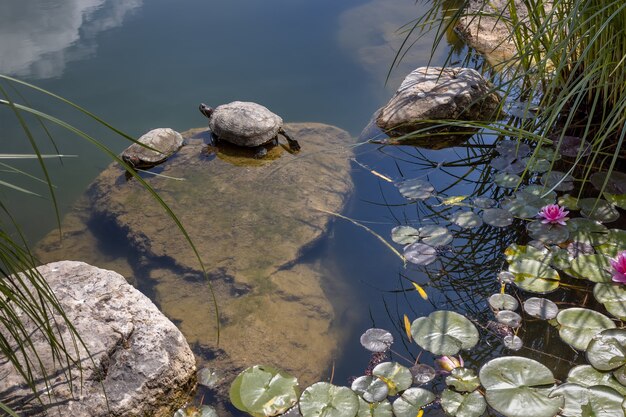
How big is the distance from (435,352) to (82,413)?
96cm

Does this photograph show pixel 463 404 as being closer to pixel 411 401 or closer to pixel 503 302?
pixel 411 401

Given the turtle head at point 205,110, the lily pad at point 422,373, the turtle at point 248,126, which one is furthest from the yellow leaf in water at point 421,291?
the turtle head at point 205,110

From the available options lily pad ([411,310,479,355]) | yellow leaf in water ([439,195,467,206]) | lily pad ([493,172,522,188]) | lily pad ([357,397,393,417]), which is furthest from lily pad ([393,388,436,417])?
lily pad ([493,172,522,188])

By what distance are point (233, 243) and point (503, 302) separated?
103 cm

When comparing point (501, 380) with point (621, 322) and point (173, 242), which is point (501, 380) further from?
point (173, 242)

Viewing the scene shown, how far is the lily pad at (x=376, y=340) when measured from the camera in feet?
5.71

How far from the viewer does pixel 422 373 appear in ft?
5.34

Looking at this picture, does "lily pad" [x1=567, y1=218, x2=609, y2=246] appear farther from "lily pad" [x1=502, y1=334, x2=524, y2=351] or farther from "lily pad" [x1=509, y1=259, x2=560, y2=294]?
"lily pad" [x1=502, y1=334, x2=524, y2=351]

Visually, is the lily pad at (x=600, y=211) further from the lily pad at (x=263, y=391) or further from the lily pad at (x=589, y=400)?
the lily pad at (x=263, y=391)

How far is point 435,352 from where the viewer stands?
5.46ft

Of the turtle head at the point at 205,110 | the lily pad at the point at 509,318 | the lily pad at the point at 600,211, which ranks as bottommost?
the turtle head at the point at 205,110

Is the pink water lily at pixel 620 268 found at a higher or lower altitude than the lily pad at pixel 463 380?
higher

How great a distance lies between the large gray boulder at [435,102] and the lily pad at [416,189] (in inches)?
16.5

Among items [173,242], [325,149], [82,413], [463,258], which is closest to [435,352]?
[463,258]
